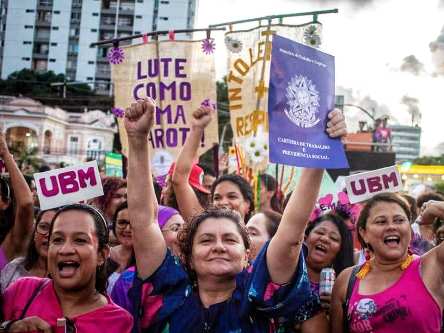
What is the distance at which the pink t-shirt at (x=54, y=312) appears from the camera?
7.86ft

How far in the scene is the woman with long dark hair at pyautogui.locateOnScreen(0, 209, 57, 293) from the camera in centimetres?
347

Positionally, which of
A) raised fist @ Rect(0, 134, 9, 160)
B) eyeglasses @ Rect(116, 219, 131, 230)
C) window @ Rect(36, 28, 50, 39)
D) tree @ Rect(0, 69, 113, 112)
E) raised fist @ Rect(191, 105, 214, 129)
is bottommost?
eyeglasses @ Rect(116, 219, 131, 230)

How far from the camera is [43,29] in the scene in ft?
213

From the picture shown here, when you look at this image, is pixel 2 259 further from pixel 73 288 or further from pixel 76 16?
pixel 76 16

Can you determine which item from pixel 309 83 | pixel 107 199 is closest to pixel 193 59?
pixel 107 199

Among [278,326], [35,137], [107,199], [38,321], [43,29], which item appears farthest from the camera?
[43,29]

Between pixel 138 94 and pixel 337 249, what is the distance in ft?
11.7

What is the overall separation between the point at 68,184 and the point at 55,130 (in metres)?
56.7

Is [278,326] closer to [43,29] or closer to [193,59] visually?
[193,59]

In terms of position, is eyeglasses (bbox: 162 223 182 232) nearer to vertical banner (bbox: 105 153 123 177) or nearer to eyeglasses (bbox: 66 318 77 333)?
eyeglasses (bbox: 66 318 77 333)

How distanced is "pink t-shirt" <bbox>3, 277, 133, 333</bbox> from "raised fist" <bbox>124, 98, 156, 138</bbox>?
0.77 meters

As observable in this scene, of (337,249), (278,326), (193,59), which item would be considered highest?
(193,59)

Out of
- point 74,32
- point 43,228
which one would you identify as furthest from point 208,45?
point 74,32

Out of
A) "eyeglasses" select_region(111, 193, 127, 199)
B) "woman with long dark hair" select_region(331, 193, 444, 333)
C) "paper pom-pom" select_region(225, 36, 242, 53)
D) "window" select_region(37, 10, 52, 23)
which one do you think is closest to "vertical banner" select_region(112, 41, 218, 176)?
"paper pom-pom" select_region(225, 36, 242, 53)
